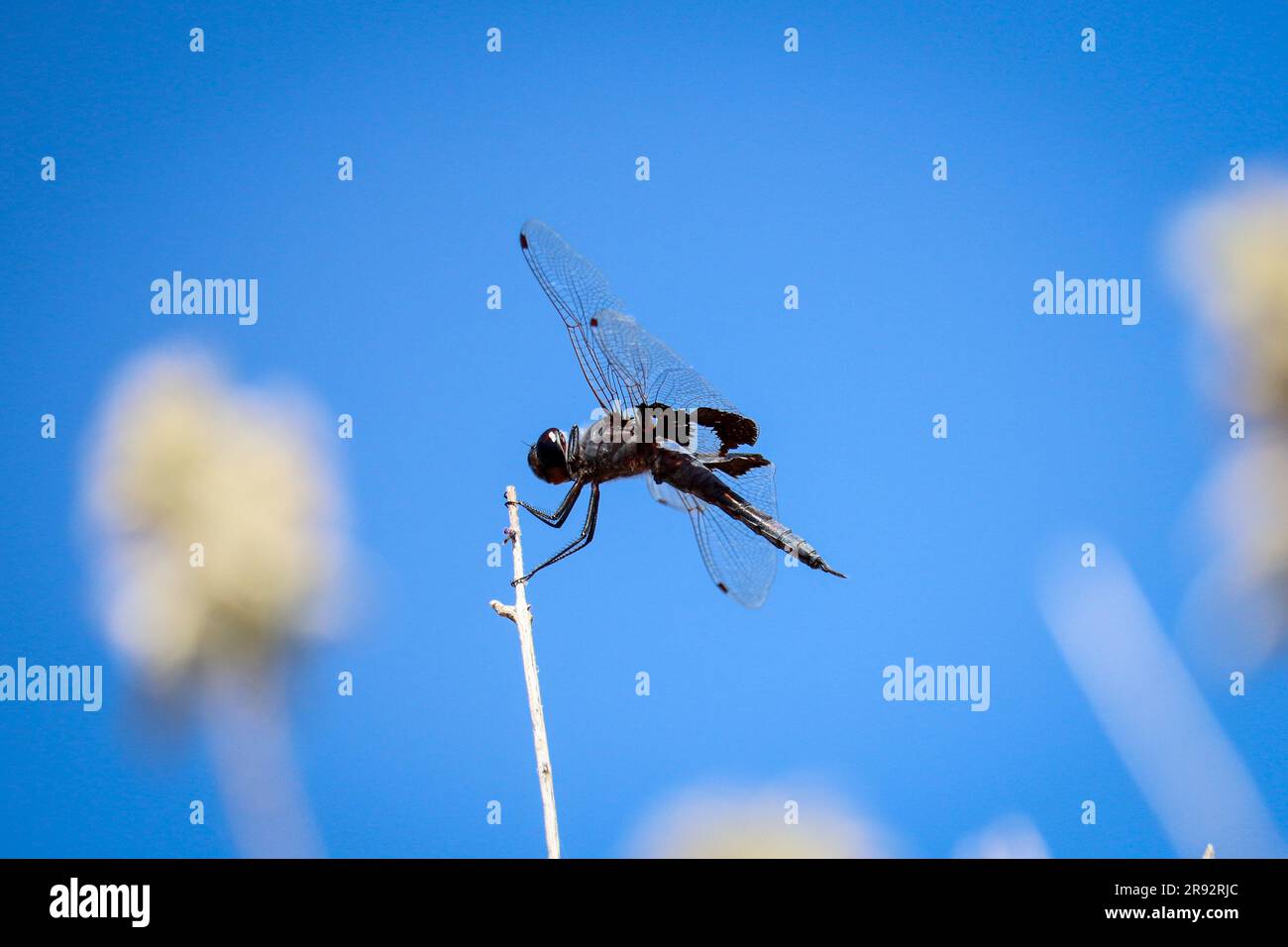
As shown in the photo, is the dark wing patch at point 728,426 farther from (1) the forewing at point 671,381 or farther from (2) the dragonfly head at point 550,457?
(2) the dragonfly head at point 550,457

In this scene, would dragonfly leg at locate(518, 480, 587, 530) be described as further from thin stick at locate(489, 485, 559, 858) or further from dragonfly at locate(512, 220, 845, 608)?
thin stick at locate(489, 485, 559, 858)

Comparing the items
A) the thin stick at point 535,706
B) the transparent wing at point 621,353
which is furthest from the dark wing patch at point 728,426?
the thin stick at point 535,706

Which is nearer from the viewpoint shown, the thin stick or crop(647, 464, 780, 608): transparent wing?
the thin stick

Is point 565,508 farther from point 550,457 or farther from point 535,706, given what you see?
point 535,706

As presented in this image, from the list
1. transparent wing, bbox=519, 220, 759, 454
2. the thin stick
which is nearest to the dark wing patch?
transparent wing, bbox=519, 220, 759, 454
